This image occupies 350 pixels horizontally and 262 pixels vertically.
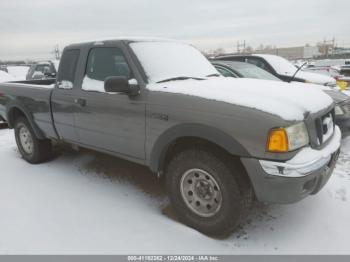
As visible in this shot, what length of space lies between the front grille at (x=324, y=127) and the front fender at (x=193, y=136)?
2.45 feet

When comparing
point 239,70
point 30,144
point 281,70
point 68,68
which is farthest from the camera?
point 281,70

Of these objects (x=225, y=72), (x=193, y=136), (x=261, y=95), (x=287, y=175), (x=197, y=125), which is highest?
(x=225, y=72)

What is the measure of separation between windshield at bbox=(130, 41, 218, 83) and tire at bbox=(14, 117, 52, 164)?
8.36 ft

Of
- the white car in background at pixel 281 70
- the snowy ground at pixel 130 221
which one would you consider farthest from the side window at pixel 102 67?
the white car in background at pixel 281 70

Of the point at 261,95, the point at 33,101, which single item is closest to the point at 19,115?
the point at 33,101

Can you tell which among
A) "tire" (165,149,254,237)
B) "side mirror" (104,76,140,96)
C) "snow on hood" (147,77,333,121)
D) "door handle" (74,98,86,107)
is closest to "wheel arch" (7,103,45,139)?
"door handle" (74,98,86,107)

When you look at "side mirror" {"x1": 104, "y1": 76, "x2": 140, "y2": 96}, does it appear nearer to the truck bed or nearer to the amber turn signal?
the amber turn signal

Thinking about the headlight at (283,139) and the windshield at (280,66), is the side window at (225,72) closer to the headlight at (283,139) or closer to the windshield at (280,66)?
the windshield at (280,66)

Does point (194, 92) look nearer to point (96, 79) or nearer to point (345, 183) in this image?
point (96, 79)

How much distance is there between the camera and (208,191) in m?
2.96

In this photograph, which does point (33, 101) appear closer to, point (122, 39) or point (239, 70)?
point (122, 39)

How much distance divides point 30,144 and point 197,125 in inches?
139

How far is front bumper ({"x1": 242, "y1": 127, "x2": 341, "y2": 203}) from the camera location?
248 cm

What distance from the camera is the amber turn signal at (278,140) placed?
2449 mm
